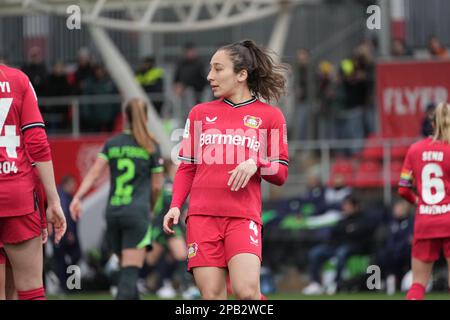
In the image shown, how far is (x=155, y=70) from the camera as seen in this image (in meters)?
25.6

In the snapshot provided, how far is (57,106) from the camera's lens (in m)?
25.6

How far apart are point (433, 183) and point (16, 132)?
5.05 meters

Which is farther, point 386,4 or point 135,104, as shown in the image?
point 386,4

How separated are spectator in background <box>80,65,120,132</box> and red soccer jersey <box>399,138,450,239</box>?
13.4 meters

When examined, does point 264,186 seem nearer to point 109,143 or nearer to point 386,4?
point 386,4

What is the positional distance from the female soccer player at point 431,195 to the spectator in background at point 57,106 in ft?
46.5

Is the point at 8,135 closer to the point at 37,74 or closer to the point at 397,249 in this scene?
the point at 397,249

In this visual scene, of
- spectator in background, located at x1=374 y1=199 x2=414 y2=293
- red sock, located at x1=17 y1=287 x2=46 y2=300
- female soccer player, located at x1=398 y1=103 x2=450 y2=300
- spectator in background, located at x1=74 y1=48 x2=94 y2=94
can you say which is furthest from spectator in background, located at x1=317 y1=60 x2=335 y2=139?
red sock, located at x1=17 y1=287 x2=46 y2=300

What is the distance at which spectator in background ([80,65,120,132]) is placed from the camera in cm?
2530

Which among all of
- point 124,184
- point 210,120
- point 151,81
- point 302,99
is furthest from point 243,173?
point 151,81

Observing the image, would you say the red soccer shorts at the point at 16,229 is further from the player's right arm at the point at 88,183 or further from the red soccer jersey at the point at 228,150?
the player's right arm at the point at 88,183
